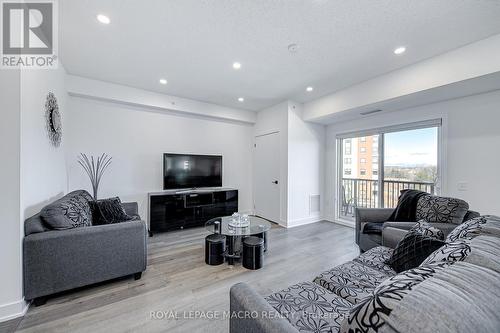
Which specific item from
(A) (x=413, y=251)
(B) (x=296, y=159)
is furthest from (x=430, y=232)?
(B) (x=296, y=159)

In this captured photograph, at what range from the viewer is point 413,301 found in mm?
565

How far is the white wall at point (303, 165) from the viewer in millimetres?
4359

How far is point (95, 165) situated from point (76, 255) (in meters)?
2.24

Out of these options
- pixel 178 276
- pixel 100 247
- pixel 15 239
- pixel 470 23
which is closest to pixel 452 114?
pixel 470 23

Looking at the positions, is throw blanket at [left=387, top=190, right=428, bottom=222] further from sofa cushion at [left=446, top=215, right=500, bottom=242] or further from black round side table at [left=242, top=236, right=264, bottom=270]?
black round side table at [left=242, top=236, right=264, bottom=270]

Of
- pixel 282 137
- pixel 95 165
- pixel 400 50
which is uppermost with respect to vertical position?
pixel 400 50

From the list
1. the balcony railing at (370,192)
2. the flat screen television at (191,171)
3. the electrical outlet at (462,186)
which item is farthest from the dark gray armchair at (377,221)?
the flat screen television at (191,171)

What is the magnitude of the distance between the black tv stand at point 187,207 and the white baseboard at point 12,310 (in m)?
2.00

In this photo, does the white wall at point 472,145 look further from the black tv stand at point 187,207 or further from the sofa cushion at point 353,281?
the black tv stand at point 187,207

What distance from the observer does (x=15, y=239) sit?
5.52ft

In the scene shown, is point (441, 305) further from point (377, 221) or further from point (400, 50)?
point (400, 50)

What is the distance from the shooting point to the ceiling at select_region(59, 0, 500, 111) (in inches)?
73.6

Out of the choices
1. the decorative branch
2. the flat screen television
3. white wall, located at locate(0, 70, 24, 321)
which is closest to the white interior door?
the flat screen television

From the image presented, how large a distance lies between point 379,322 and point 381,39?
9.07ft
